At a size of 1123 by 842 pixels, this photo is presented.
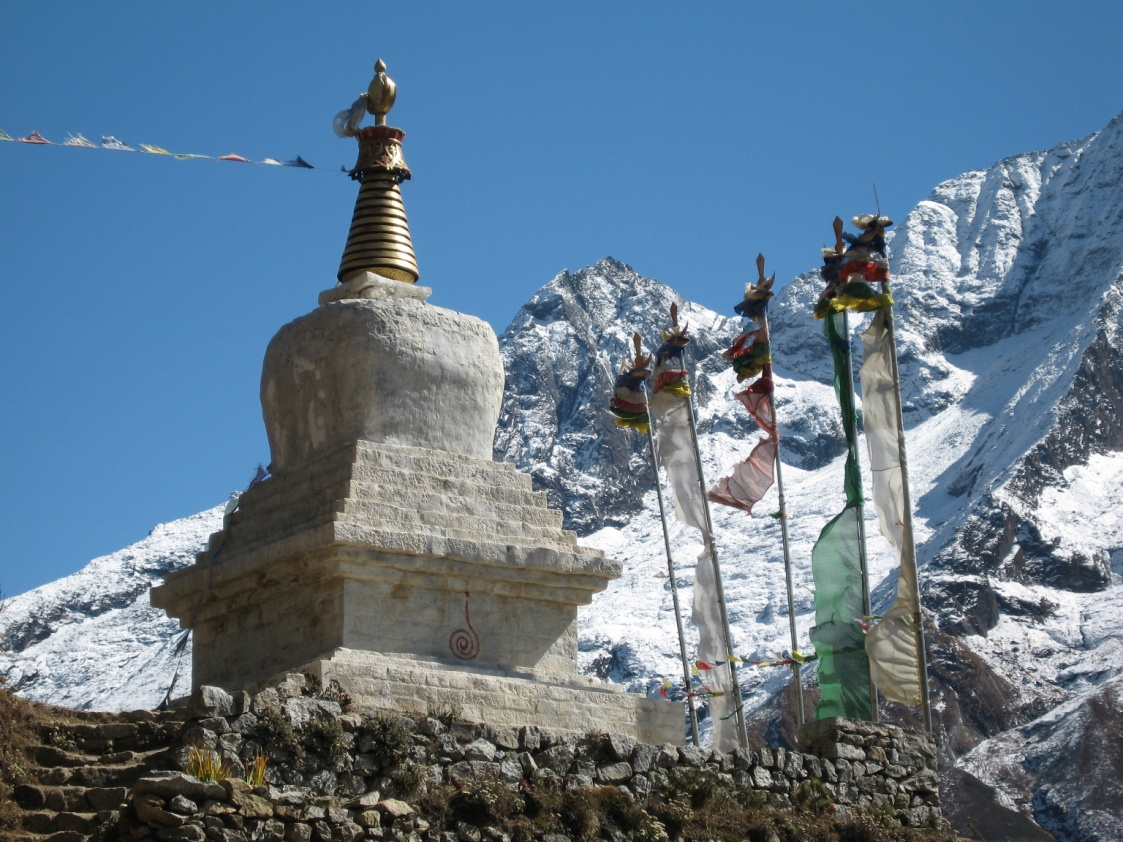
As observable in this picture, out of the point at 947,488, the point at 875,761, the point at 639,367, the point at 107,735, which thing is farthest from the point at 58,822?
the point at 947,488

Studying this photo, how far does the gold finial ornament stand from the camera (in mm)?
20375

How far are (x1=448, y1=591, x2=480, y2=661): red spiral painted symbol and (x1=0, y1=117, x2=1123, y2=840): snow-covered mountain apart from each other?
58.2 m

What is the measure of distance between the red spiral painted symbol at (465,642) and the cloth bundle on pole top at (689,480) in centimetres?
544

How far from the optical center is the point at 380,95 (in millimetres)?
21062

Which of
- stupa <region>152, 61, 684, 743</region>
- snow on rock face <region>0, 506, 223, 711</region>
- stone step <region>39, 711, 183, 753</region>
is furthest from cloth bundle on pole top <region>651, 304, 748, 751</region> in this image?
snow on rock face <region>0, 506, 223, 711</region>

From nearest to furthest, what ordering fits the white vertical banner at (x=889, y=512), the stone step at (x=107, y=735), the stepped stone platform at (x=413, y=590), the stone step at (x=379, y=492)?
the stone step at (x=107, y=735), the stepped stone platform at (x=413, y=590), the stone step at (x=379, y=492), the white vertical banner at (x=889, y=512)

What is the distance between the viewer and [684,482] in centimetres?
2369

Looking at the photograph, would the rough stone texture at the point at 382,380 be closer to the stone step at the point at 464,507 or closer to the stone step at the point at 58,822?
the stone step at the point at 464,507

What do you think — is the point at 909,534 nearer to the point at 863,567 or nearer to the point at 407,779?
the point at 863,567

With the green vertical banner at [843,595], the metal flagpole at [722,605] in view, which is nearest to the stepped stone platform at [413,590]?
the green vertical banner at [843,595]

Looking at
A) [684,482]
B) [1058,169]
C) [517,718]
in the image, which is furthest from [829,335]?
[1058,169]

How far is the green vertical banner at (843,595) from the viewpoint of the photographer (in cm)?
1930

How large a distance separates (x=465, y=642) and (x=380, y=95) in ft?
20.3

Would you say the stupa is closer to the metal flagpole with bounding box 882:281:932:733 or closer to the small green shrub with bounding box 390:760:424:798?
the small green shrub with bounding box 390:760:424:798
